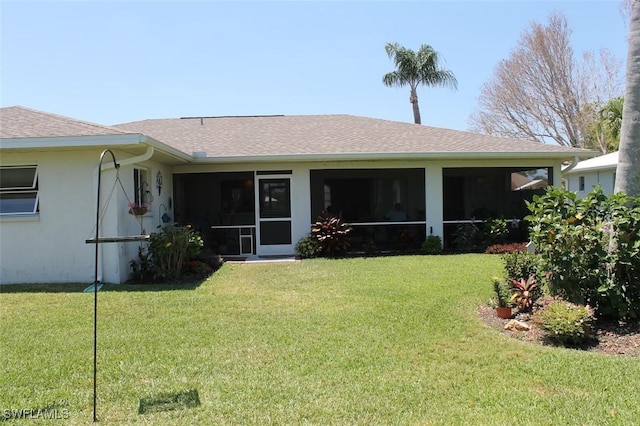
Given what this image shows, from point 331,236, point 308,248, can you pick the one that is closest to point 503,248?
point 331,236

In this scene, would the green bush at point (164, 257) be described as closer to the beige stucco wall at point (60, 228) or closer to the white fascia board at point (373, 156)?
the beige stucco wall at point (60, 228)

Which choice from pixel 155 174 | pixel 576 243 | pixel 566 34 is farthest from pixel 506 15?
pixel 566 34

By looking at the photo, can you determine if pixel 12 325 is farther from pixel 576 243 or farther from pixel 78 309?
pixel 576 243

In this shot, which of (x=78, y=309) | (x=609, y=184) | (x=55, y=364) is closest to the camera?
(x=55, y=364)

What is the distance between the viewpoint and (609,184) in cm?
1881

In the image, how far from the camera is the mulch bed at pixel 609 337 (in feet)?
14.8

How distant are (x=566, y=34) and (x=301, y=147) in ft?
75.3

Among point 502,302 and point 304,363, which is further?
point 502,302

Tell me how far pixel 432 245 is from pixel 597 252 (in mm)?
7275

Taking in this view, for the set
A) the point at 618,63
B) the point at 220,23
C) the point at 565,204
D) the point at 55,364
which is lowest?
the point at 55,364

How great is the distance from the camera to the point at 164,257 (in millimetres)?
8852

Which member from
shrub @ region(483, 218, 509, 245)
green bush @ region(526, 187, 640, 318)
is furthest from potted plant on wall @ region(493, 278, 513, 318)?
shrub @ region(483, 218, 509, 245)

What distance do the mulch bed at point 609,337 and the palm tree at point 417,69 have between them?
2357cm

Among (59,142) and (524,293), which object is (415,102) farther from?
(524,293)
